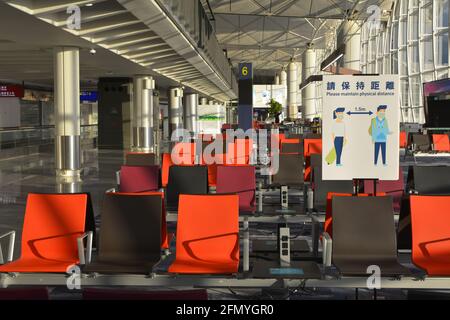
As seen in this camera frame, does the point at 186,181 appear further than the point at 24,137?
No

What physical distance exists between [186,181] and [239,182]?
0.75m

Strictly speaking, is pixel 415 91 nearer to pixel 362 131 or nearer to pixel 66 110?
pixel 66 110

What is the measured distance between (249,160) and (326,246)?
7.50 meters

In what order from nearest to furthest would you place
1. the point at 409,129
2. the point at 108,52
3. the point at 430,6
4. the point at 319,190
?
1. the point at 319,190
2. the point at 108,52
3. the point at 430,6
4. the point at 409,129

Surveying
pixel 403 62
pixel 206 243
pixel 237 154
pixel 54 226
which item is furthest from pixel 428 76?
pixel 54 226

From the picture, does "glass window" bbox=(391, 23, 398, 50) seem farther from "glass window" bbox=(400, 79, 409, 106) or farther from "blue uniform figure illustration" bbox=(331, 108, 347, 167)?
"blue uniform figure illustration" bbox=(331, 108, 347, 167)

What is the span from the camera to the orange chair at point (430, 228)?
5207 mm

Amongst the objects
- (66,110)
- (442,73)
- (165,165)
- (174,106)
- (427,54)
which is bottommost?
(165,165)

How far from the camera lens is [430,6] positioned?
25359 mm

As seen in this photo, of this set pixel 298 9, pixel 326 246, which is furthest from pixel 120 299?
pixel 298 9

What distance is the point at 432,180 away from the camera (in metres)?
8.05

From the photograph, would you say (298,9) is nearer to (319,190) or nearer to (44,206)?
(319,190)

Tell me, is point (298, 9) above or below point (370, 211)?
above

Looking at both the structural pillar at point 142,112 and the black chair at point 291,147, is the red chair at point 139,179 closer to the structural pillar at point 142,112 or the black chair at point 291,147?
the black chair at point 291,147
